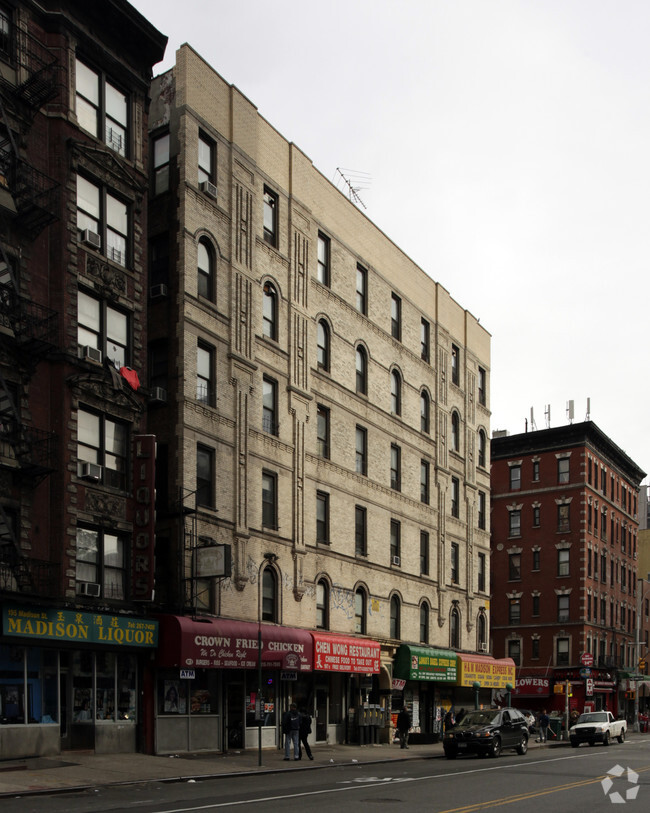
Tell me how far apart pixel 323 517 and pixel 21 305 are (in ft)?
54.9

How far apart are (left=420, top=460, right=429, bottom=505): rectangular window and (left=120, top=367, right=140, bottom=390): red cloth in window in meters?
21.9

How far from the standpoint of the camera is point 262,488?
3491cm

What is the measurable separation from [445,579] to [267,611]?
54.0 feet

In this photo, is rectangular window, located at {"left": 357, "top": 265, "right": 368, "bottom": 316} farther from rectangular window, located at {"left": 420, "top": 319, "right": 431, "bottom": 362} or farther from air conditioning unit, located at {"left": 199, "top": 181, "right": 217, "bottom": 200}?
air conditioning unit, located at {"left": 199, "top": 181, "right": 217, "bottom": 200}

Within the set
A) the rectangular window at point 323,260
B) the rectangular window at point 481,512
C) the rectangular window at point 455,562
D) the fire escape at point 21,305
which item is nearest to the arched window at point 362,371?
the rectangular window at point 323,260

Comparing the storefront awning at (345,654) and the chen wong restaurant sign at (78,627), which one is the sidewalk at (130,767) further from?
the storefront awning at (345,654)

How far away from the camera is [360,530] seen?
137 ft

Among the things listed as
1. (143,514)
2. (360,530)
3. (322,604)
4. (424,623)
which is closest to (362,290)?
(360,530)

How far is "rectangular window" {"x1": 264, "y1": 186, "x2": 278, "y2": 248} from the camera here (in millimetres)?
37088

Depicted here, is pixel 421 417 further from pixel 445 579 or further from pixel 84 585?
pixel 84 585

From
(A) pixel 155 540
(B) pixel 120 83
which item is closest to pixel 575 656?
(A) pixel 155 540

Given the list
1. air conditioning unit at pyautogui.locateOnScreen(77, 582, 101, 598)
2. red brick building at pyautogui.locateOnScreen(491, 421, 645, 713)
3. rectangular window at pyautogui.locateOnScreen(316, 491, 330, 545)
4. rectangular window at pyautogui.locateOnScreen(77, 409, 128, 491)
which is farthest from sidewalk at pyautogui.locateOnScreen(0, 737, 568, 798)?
red brick building at pyautogui.locateOnScreen(491, 421, 645, 713)

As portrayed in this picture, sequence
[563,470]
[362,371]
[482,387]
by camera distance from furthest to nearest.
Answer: [563,470], [482,387], [362,371]

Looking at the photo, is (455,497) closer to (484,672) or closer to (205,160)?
(484,672)
